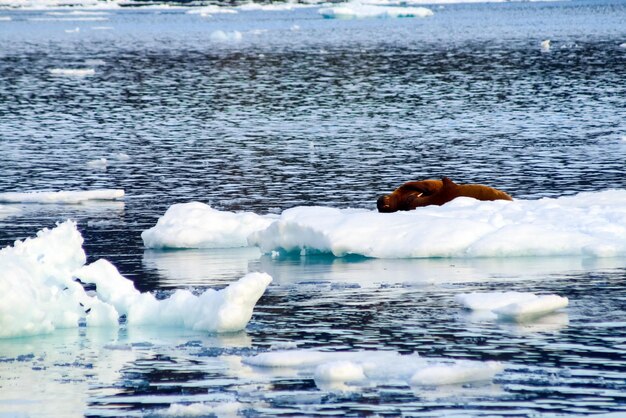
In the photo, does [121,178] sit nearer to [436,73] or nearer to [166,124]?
[166,124]

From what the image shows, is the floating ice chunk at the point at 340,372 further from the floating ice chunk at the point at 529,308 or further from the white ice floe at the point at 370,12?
the white ice floe at the point at 370,12

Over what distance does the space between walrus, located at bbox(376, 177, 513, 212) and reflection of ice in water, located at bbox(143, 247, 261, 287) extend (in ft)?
5.79

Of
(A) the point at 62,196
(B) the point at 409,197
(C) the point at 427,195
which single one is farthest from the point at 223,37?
(B) the point at 409,197

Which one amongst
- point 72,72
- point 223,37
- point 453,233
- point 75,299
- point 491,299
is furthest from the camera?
point 223,37

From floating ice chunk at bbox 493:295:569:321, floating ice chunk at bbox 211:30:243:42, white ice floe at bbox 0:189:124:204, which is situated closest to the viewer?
floating ice chunk at bbox 493:295:569:321

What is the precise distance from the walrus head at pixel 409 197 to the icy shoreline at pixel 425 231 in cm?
43

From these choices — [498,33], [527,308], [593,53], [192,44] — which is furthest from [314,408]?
[498,33]

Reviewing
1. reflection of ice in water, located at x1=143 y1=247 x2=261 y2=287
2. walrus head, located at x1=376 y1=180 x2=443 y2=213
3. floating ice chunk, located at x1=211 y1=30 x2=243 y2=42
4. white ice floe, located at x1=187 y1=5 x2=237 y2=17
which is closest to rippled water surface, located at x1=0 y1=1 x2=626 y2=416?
reflection of ice in water, located at x1=143 y1=247 x2=261 y2=287

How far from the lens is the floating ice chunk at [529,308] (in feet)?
38.8

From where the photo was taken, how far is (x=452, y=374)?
381 inches

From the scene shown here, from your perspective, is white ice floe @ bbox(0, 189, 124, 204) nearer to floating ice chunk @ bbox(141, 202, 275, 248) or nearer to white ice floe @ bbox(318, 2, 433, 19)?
floating ice chunk @ bbox(141, 202, 275, 248)

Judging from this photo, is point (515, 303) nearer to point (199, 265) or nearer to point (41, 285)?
point (41, 285)

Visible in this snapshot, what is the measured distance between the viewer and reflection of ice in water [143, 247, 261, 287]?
14.2m

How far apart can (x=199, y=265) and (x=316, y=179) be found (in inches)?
347
